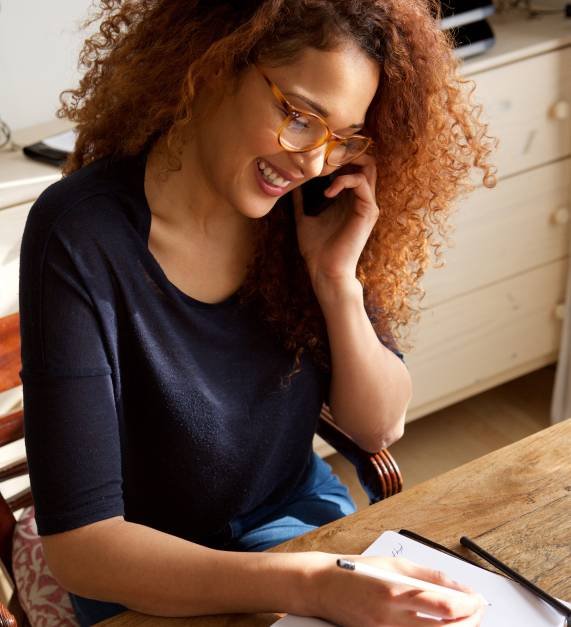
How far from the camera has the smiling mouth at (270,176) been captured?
1.15m

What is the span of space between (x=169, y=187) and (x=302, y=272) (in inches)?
10.5

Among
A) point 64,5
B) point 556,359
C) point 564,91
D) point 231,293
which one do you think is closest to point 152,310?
point 231,293

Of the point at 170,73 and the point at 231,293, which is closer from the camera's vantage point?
the point at 170,73

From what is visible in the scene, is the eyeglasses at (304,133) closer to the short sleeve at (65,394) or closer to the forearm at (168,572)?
the short sleeve at (65,394)

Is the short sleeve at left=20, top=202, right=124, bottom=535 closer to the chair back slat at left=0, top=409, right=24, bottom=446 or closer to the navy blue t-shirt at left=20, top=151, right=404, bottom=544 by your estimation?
the navy blue t-shirt at left=20, top=151, right=404, bottom=544

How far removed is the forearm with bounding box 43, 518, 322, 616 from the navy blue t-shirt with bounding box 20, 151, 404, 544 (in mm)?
33

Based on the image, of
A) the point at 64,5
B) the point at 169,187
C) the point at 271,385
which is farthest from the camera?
the point at 64,5

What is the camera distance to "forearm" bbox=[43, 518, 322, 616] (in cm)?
95

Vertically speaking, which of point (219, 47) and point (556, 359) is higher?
point (219, 47)

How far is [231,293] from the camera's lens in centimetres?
129

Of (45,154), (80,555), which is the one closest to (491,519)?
(80,555)

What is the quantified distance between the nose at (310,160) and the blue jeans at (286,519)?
0.53 m

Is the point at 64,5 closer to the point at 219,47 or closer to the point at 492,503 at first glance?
the point at 219,47

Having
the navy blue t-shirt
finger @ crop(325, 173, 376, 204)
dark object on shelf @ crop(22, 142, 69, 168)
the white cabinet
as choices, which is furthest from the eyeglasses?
the white cabinet
